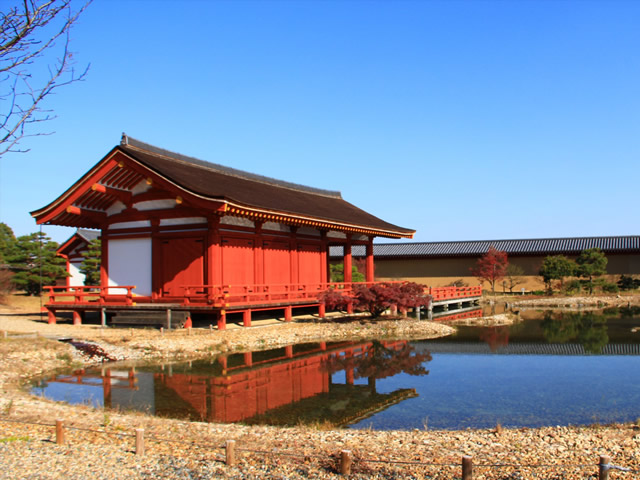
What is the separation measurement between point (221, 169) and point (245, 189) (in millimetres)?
3674

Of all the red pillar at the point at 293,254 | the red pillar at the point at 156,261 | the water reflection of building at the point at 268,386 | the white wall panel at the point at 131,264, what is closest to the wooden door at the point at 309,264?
the red pillar at the point at 293,254

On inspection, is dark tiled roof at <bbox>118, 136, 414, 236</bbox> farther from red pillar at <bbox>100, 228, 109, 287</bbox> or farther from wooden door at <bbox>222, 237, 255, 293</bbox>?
red pillar at <bbox>100, 228, 109, 287</bbox>

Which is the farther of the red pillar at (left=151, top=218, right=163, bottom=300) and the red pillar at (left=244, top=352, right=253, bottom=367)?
the red pillar at (left=151, top=218, right=163, bottom=300)

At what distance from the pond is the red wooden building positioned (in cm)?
397

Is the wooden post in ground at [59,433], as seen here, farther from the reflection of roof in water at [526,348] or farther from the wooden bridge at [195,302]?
the reflection of roof in water at [526,348]

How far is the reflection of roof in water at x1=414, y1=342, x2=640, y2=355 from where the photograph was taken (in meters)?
A: 18.0

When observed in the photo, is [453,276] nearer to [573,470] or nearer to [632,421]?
[632,421]

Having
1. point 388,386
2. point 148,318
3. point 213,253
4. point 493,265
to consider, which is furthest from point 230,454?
point 493,265

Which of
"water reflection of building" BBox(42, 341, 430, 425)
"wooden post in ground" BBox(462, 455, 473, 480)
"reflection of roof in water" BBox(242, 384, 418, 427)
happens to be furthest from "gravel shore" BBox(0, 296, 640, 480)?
"water reflection of building" BBox(42, 341, 430, 425)

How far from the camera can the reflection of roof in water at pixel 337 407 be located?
10188mm

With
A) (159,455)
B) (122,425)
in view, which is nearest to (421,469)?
(159,455)

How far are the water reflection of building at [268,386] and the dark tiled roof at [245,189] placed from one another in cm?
563

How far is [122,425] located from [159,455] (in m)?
1.87

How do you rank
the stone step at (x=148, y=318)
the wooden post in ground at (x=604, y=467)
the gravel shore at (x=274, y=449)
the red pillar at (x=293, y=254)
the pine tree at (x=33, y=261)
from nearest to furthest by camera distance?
1. the wooden post in ground at (x=604, y=467)
2. the gravel shore at (x=274, y=449)
3. the stone step at (x=148, y=318)
4. the red pillar at (x=293, y=254)
5. the pine tree at (x=33, y=261)
